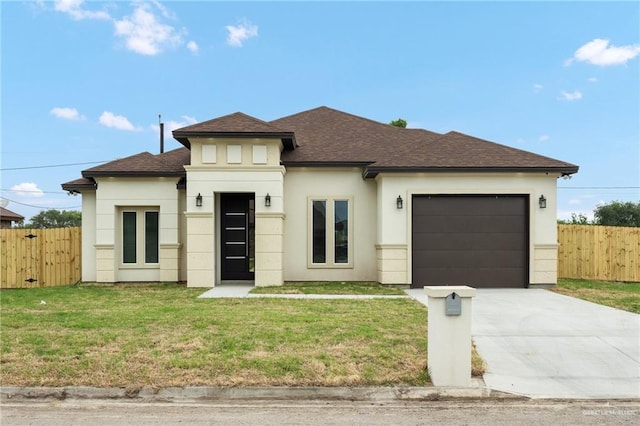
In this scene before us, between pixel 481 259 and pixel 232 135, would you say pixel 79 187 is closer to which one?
pixel 232 135

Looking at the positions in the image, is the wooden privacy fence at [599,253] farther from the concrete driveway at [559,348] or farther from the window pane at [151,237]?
the window pane at [151,237]

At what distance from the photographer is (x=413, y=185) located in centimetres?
1216

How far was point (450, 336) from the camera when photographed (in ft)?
15.9

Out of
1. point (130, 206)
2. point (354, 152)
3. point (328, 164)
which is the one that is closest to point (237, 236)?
point (130, 206)

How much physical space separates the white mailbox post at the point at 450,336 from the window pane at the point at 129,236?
10.9 metres

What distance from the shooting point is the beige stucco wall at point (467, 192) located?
12094 millimetres

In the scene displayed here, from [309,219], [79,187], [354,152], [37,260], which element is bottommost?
[37,260]

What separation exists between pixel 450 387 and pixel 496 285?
8.24 meters

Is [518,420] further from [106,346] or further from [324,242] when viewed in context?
[324,242]

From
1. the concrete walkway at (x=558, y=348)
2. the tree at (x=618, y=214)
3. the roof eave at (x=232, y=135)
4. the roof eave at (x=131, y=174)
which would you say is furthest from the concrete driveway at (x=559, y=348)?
the tree at (x=618, y=214)

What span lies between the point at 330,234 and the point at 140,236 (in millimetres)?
5813

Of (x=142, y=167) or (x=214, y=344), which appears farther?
Result: (x=142, y=167)

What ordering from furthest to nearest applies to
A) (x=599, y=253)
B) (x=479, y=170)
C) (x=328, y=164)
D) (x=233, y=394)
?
(x=599, y=253), (x=328, y=164), (x=479, y=170), (x=233, y=394)

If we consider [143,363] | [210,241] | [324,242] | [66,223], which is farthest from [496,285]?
[66,223]
